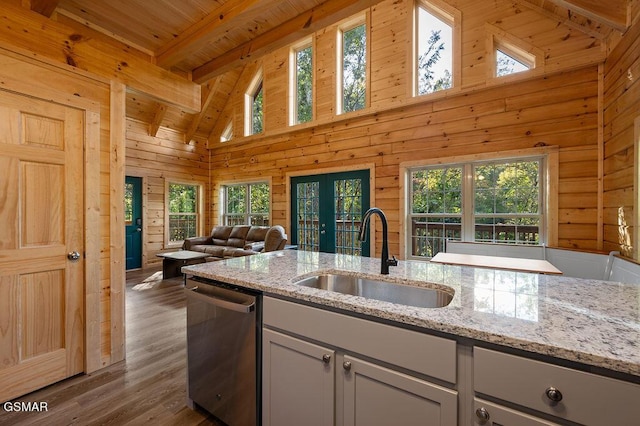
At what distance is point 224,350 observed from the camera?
5.39 ft

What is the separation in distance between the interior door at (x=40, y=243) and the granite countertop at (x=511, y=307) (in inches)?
46.5

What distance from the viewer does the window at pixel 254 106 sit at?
22.4 ft

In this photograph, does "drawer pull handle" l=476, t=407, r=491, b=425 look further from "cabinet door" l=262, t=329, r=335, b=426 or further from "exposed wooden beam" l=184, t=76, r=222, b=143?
"exposed wooden beam" l=184, t=76, r=222, b=143

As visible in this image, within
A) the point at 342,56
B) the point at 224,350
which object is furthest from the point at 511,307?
the point at 342,56

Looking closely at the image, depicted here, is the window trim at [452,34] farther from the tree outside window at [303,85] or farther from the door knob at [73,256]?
the door knob at [73,256]

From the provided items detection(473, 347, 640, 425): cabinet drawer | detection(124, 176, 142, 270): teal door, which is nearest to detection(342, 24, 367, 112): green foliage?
detection(124, 176, 142, 270): teal door

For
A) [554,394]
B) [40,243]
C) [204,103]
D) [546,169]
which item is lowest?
[554,394]

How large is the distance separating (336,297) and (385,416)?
47 centimetres

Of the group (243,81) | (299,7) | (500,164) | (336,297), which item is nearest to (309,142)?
(243,81)

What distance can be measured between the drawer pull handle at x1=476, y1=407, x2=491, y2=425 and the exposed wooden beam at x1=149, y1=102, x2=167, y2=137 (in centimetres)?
699

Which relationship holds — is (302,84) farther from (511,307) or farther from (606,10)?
(511,307)

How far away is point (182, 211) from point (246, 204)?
5.49 feet

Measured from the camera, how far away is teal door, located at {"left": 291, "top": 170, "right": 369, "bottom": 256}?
17.3ft

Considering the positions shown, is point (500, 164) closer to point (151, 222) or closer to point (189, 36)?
point (189, 36)
